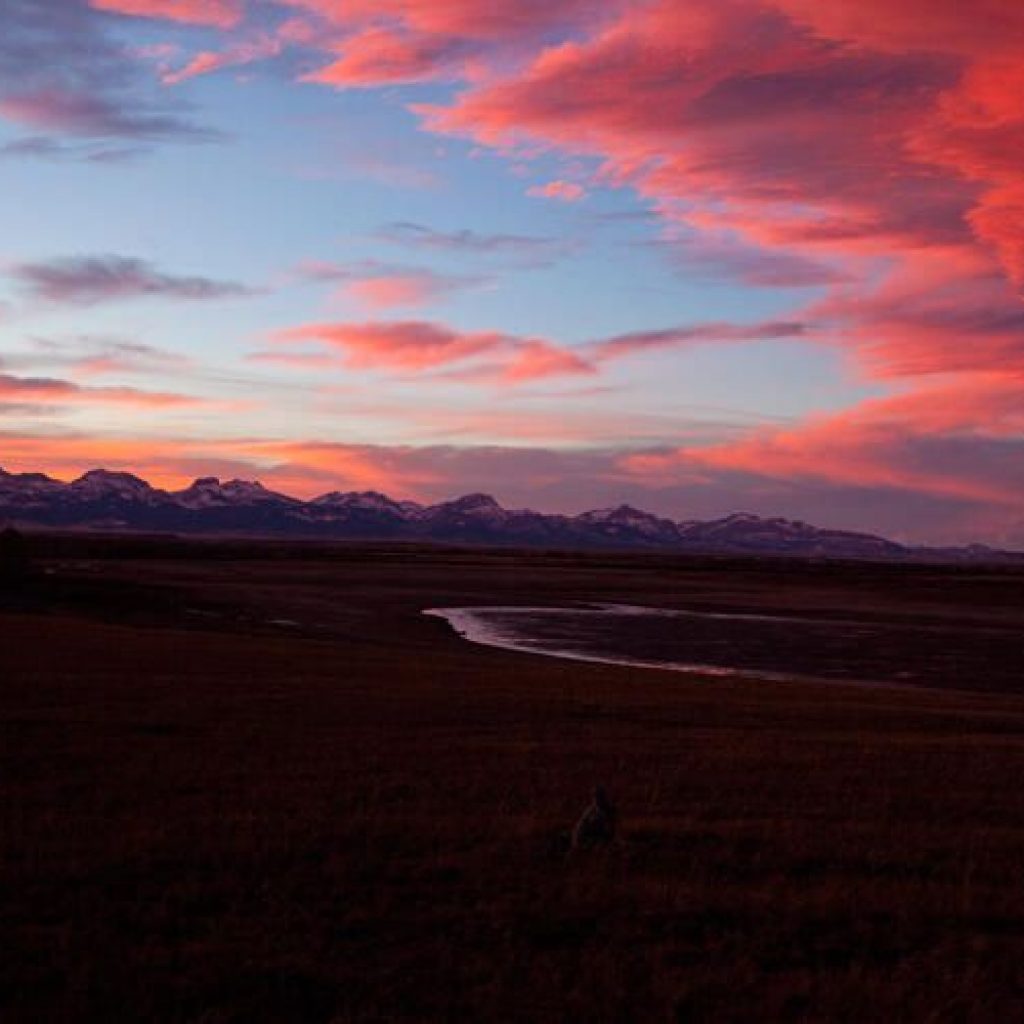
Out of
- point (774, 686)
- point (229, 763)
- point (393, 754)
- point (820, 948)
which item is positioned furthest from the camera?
point (774, 686)

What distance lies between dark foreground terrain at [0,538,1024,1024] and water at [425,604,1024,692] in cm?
2034

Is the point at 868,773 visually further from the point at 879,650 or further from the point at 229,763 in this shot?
the point at 879,650

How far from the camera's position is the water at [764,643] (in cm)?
5084

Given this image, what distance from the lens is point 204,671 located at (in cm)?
3391

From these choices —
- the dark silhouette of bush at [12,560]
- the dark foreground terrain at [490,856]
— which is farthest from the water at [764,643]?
the dark silhouette of bush at [12,560]

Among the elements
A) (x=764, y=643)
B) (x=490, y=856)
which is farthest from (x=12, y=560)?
(x=490, y=856)

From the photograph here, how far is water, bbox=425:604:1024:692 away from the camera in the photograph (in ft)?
167

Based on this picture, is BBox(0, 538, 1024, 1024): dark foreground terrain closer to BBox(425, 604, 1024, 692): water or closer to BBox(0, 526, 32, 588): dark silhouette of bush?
BBox(425, 604, 1024, 692): water

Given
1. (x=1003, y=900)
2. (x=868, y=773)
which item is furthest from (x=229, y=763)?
(x=1003, y=900)

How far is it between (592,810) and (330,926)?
4.14m

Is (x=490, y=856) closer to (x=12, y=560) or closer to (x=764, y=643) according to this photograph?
(x=764, y=643)

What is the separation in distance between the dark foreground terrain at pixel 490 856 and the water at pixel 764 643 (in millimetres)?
20336

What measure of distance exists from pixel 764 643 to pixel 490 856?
2023 inches

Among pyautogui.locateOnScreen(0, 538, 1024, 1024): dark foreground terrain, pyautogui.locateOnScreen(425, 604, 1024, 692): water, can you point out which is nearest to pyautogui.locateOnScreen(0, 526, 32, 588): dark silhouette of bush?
pyautogui.locateOnScreen(425, 604, 1024, 692): water
